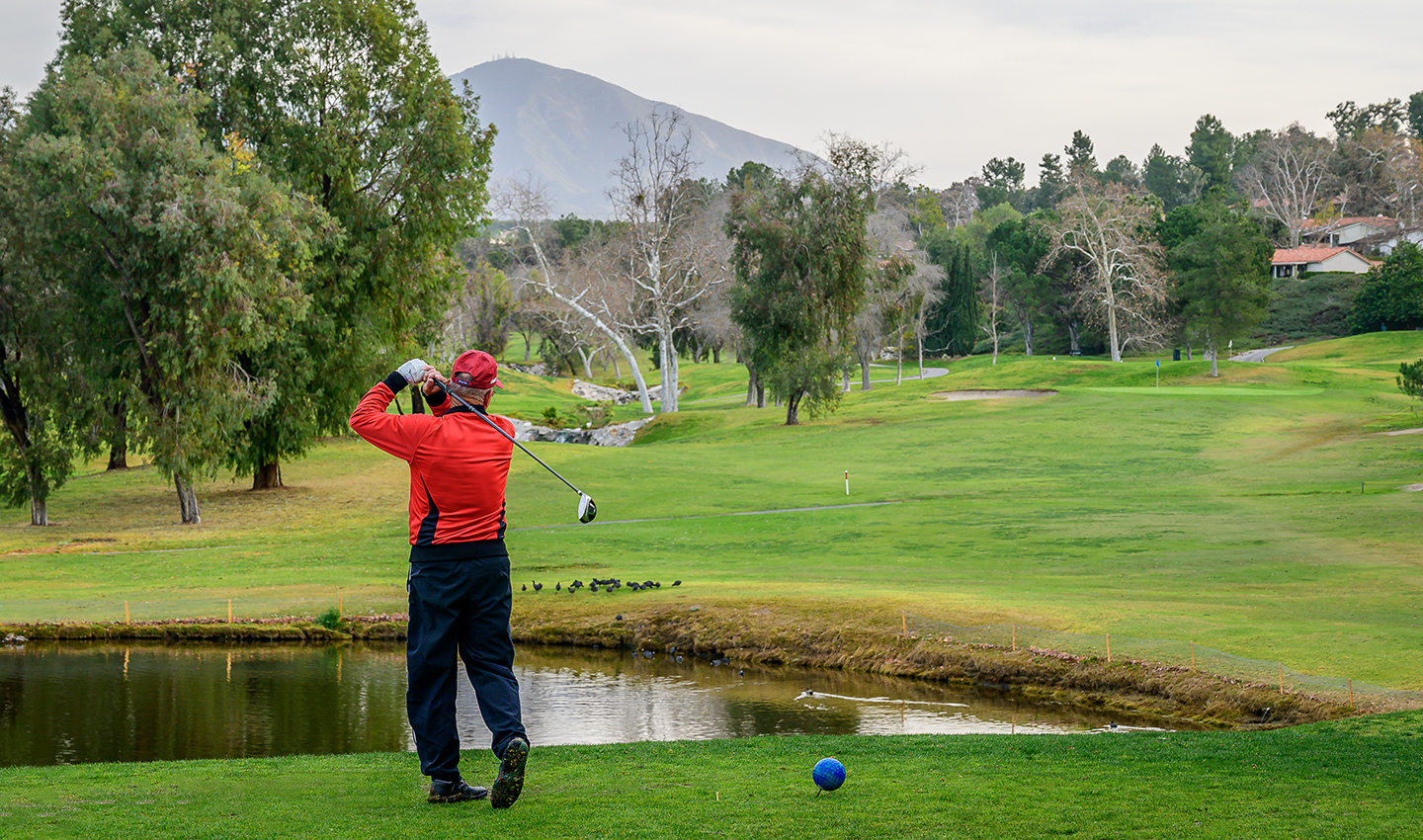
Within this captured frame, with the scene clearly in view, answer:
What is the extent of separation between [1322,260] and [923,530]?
103820 millimetres

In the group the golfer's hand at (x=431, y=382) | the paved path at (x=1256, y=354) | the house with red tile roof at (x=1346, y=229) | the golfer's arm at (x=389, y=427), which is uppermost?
the house with red tile roof at (x=1346, y=229)

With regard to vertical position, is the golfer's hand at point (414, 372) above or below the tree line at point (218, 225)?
below

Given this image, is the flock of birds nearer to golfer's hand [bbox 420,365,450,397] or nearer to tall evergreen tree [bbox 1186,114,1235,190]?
golfer's hand [bbox 420,365,450,397]

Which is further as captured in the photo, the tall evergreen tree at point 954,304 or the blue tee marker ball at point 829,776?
the tall evergreen tree at point 954,304

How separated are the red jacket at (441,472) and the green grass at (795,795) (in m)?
1.78

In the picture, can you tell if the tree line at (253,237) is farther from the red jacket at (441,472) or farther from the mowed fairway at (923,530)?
the red jacket at (441,472)

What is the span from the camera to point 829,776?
853 centimetres

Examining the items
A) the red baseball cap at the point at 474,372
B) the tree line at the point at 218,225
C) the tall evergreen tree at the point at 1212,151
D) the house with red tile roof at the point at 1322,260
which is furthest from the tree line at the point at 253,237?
the tall evergreen tree at the point at 1212,151

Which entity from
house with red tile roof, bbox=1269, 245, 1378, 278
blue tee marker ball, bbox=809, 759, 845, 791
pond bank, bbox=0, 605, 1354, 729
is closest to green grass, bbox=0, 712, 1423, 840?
blue tee marker ball, bbox=809, 759, 845, 791

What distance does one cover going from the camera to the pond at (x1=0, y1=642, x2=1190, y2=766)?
15.2m

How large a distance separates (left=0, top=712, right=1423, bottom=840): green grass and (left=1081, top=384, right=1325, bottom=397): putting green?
2308 inches

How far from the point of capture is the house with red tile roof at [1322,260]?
118625mm

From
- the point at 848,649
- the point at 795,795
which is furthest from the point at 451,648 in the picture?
the point at 848,649

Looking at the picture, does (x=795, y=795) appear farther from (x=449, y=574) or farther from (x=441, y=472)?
(x=441, y=472)
